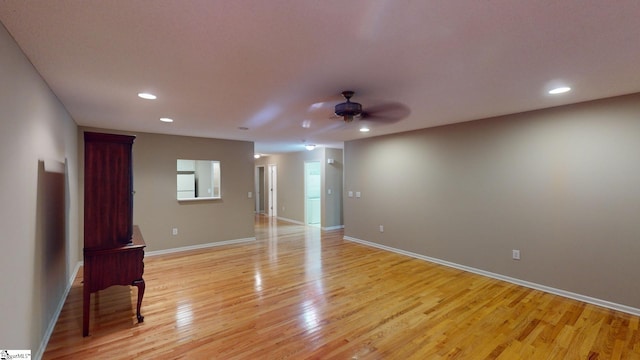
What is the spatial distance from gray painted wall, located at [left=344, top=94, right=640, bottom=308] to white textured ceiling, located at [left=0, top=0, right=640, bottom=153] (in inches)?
18.9

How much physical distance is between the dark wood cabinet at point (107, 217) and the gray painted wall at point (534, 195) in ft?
13.8

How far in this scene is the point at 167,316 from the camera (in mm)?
2832

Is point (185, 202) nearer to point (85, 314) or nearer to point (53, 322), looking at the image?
point (53, 322)

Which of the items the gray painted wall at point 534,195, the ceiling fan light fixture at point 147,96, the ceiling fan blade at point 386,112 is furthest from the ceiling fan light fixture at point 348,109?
the gray painted wall at point 534,195

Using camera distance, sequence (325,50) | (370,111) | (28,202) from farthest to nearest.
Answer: (370,111), (28,202), (325,50)

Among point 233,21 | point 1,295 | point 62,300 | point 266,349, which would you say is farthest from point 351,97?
point 62,300

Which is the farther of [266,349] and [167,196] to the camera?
[167,196]

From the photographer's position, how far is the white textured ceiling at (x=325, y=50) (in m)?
1.39

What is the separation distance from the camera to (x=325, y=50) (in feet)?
5.93

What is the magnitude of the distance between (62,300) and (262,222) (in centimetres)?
571

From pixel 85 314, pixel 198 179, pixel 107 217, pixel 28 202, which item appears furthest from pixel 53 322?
pixel 198 179

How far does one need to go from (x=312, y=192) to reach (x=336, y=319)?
5.79 metres

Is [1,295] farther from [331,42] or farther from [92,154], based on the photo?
[331,42]

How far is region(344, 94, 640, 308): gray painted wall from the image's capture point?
9.67 ft
